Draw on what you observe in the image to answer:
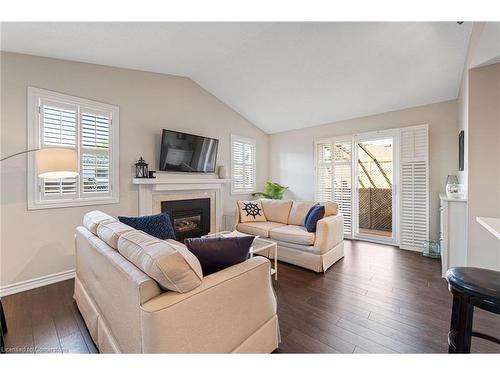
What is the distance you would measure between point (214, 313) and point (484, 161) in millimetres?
2995

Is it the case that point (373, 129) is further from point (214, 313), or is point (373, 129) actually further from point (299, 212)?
point (214, 313)

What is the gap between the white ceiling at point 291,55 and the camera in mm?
2328

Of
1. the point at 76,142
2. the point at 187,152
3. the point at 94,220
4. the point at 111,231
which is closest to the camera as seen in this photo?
the point at 111,231

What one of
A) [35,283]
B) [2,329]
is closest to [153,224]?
[2,329]

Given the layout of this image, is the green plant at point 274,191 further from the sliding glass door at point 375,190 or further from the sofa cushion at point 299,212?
the sliding glass door at point 375,190

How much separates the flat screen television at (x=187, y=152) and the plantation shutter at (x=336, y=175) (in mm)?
2305

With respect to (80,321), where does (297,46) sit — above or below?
above

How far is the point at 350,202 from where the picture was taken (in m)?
4.45

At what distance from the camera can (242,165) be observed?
5035 mm
